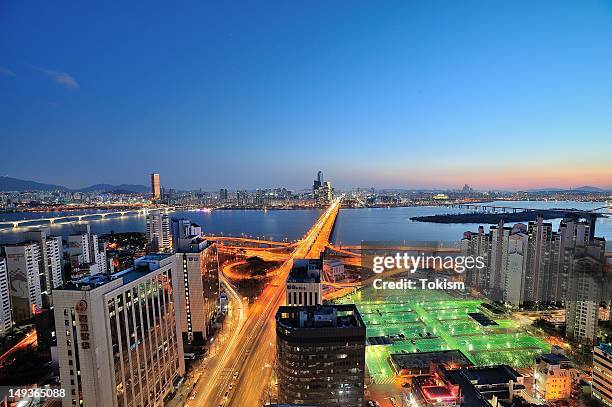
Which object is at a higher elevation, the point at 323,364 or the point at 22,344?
the point at 323,364

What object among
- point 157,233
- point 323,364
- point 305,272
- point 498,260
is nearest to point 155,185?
point 157,233

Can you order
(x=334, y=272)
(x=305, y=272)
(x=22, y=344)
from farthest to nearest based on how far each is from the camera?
(x=334, y=272)
(x=305, y=272)
(x=22, y=344)

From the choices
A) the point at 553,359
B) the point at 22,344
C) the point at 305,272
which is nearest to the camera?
the point at 553,359

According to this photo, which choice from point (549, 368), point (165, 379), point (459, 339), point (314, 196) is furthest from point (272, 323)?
point (314, 196)

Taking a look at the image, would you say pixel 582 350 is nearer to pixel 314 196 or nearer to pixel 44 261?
pixel 44 261

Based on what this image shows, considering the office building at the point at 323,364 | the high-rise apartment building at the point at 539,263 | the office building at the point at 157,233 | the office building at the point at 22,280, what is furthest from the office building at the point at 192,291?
the office building at the point at 157,233

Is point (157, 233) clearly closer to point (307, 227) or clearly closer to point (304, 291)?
point (307, 227)
